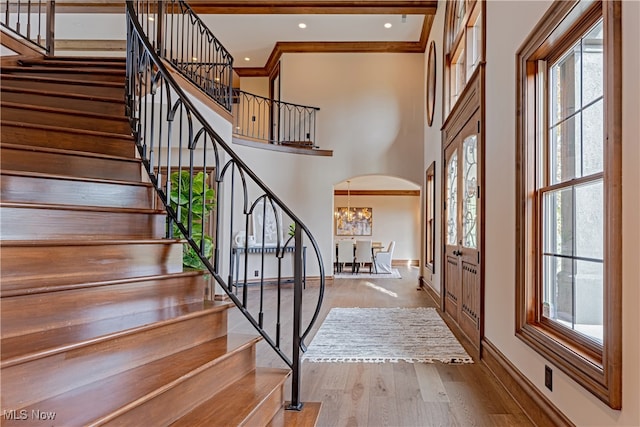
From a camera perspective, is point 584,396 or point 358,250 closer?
point 584,396

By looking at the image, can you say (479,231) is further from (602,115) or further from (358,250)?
(358,250)

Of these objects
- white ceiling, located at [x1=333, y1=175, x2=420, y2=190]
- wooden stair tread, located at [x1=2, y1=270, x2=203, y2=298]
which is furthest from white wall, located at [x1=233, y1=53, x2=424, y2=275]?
wooden stair tread, located at [x1=2, y1=270, x2=203, y2=298]

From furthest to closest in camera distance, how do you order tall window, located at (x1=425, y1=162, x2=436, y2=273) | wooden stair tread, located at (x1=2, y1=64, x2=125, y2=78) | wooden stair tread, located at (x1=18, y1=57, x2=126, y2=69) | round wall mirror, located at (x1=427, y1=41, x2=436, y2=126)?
tall window, located at (x1=425, y1=162, x2=436, y2=273)
round wall mirror, located at (x1=427, y1=41, x2=436, y2=126)
wooden stair tread, located at (x1=18, y1=57, x2=126, y2=69)
wooden stair tread, located at (x1=2, y1=64, x2=125, y2=78)

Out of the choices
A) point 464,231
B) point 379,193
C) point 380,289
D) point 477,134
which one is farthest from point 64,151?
point 379,193

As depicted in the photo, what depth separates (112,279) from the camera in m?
1.84

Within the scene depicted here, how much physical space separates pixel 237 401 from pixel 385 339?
2.22 m

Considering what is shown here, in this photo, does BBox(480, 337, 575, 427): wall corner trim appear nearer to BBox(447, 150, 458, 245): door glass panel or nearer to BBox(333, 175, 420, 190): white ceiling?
BBox(447, 150, 458, 245): door glass panel

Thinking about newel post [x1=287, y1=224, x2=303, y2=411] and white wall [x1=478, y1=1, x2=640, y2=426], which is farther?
newel post [x1=287, y1=224, x2=303, y2=411]

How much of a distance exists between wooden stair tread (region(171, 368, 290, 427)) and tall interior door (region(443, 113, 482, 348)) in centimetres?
200

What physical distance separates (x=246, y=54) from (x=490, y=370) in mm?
8690

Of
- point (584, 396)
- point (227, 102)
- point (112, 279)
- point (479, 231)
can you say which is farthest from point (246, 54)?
point (584, 396)

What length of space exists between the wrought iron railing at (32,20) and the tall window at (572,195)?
4.30 meters

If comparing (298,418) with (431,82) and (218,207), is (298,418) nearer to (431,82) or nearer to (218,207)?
(218,207)

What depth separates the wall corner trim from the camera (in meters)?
1.89
